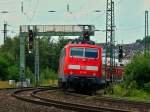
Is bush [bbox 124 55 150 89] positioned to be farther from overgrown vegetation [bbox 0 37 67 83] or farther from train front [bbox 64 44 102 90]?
overgrown vegetation [bbox 0 37 67 83]

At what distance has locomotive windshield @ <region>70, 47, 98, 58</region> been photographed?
37.0 m

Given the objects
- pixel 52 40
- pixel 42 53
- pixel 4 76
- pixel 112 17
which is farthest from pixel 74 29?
pixel 52 40

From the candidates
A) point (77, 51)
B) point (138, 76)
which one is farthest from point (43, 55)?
point (77, 51)

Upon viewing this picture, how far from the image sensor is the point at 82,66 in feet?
120

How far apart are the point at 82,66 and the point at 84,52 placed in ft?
3.31

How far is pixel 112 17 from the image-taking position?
44.7 metres

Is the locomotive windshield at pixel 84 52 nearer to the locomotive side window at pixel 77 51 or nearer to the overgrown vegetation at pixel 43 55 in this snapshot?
the locomotive side window at pixel 77 51

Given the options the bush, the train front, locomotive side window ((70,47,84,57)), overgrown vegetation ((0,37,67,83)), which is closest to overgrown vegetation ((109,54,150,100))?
the bush

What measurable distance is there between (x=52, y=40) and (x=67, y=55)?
109535mm

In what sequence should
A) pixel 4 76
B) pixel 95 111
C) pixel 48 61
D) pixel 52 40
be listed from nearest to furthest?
pixel 95 111, pixel 4 76, pixel 48 61, pixel 52 40

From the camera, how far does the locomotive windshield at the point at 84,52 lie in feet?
121

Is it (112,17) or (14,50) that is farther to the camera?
(14,50)

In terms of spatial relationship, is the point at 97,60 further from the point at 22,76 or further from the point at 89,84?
the point at 22,76

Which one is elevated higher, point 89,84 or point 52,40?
point 52,40
